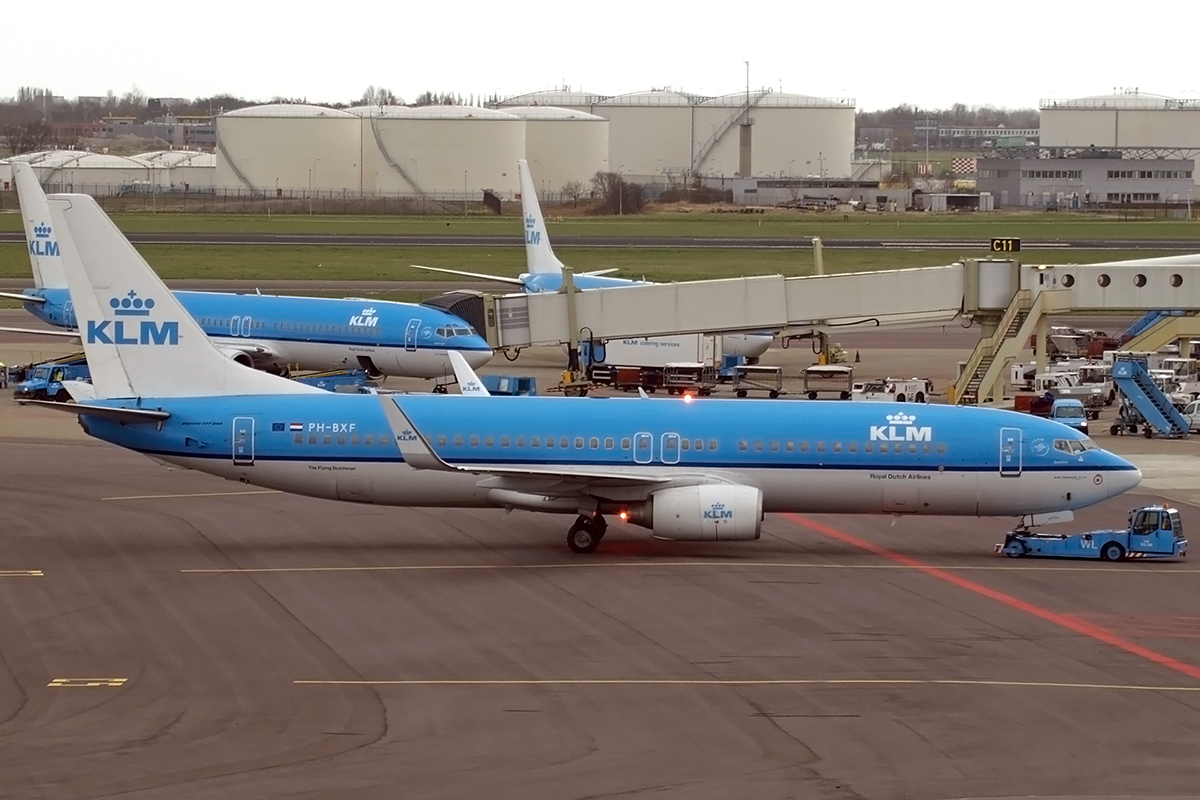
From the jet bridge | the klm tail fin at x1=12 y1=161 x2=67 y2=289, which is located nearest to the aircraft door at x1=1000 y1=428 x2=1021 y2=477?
the jet bridge

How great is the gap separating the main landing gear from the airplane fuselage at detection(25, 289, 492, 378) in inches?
1153

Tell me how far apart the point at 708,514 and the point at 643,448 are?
100 inches

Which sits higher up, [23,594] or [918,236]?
[918,236]

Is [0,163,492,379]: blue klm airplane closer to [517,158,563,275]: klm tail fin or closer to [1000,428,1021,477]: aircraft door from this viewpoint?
[517,158,563,275]: klm tail fin

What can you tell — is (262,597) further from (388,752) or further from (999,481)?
(999,481)

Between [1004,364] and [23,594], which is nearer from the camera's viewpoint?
[23,594]

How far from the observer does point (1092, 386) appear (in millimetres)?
66188

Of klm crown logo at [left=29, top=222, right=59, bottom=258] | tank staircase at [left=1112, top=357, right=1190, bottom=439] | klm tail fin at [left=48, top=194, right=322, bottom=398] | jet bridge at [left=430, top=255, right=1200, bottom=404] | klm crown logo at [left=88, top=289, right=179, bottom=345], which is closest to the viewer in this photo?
klm tail fin at [left=48, top=194, right=322, bottom=398]

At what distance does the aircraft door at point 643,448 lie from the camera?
3997cm

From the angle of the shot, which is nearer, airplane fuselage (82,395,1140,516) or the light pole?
airplane fuselage (82,395,1140,516)

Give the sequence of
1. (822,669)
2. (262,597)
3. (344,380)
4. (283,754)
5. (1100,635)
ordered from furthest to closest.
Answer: (344,380)
(262,597)
(1100,635)
(822,669)
(283,754)

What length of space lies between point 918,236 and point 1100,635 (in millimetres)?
126461

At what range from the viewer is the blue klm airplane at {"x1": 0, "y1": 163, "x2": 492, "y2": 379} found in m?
68.9

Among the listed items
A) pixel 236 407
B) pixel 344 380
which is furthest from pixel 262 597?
pixel 344 380
